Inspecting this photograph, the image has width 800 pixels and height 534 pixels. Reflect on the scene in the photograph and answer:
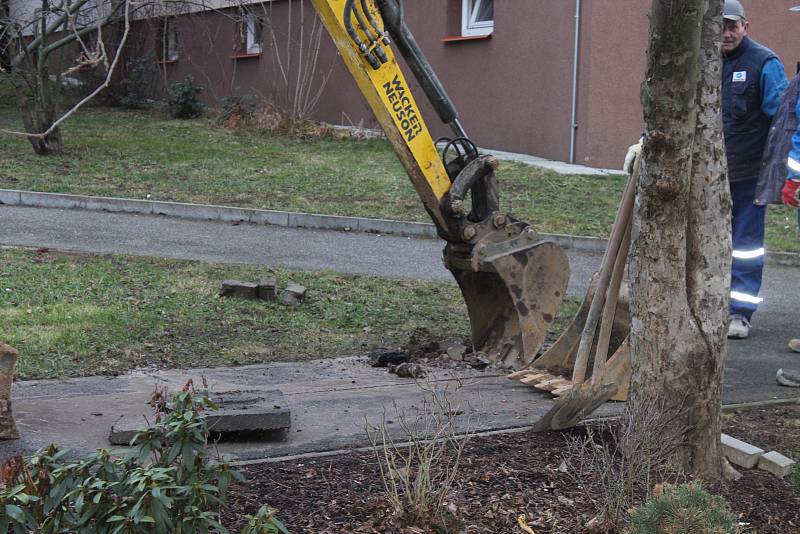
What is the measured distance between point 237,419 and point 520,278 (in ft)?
7.47

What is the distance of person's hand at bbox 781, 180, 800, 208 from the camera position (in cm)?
609

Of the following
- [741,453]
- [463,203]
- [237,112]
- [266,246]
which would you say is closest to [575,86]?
[237,112]

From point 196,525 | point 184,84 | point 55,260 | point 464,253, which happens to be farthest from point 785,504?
point 184,84

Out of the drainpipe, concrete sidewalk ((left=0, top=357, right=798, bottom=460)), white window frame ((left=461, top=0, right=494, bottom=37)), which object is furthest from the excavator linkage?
white window frame ((left=461, top=0, right=494, bottom=37))

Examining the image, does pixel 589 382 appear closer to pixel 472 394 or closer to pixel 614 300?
pixel 614 300

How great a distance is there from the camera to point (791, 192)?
242 inches

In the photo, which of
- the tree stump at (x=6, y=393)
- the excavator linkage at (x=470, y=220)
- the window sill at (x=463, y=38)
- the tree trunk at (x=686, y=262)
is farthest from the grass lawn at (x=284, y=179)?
the tree stump at (x=6, y=393)

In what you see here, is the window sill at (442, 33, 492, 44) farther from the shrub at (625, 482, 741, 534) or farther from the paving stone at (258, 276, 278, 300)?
the shrub at (625, 482, 741, 534)

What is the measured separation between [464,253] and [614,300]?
1.77 m

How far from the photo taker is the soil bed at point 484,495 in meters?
3.54

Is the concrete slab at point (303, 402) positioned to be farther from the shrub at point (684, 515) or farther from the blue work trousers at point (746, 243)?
the blue work trousers at point (746, 243)

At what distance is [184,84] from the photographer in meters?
18.9

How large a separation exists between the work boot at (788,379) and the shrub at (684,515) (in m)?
2.85

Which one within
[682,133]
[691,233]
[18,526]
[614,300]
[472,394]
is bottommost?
[472,394]
